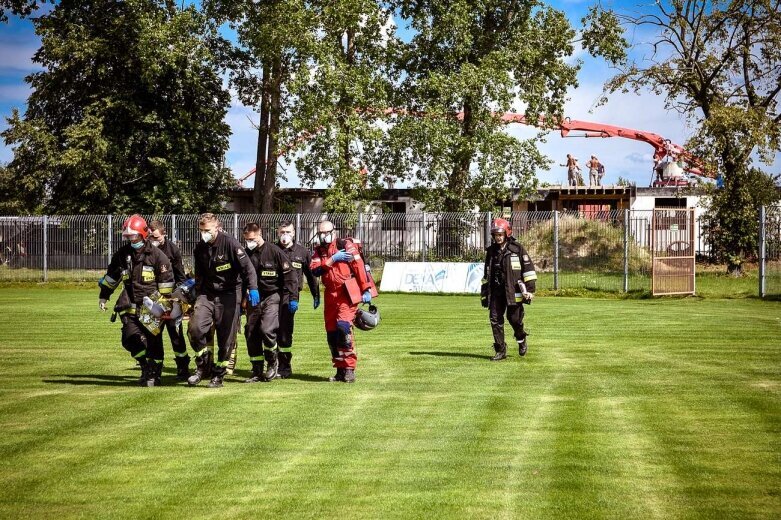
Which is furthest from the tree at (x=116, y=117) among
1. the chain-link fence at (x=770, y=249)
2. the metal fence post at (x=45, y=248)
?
the chain-link fence at (x=770, y=249)

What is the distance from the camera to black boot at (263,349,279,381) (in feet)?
43.9

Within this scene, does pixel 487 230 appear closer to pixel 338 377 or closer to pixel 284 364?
pixel 284 364

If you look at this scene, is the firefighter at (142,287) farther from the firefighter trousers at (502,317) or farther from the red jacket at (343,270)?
the firefighter trousers at (502,317)

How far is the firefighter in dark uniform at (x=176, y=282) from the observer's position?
44.8ft

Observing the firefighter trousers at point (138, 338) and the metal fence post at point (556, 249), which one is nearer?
the firefighter trousers at point (138, 338)

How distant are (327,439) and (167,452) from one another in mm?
1474

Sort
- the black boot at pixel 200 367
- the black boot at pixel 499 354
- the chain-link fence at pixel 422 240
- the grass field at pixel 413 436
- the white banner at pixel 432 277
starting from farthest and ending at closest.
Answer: the white banner at pixel 432 277 < the chain-link fence at pixel 422 240 < the black boot at pixel 499 354 < the black boot at pixel 200 367 < the grass field at pixel 413 436

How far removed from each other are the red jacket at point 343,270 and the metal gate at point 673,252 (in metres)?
19.0

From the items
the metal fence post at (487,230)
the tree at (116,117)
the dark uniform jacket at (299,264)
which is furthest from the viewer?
the tree at (116,117)

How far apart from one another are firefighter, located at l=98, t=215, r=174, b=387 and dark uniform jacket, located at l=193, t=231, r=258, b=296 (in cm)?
72

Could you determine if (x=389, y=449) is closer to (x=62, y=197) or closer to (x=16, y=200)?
(x=62, y=197)

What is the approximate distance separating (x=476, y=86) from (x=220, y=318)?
1145 inches

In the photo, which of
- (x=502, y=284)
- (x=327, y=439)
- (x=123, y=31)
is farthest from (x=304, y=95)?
(x=327, y=439)

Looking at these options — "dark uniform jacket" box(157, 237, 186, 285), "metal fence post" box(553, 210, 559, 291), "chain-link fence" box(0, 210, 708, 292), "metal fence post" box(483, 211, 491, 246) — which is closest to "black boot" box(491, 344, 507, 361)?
"dark uniform jacket" box(157, 237, 186, 285)
